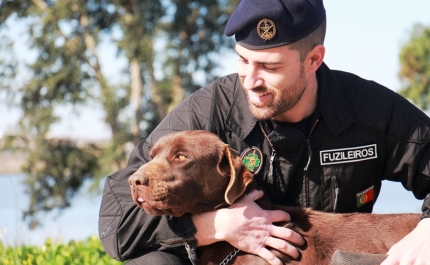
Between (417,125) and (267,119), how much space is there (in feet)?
3.09

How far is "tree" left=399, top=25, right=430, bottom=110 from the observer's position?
19.9 metres

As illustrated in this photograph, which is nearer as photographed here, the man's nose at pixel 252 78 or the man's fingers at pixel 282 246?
the man's fingers at pixel 282 246

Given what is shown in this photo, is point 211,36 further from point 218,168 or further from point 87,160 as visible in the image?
point 218,168

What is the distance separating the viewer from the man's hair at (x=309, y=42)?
4043 millimetres

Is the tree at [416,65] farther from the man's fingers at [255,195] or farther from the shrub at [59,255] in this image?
the man's fingers at [255,195]

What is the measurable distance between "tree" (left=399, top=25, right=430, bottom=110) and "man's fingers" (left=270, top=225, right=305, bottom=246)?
54.5ft

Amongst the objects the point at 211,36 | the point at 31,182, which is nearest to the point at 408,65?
the point at 211,36

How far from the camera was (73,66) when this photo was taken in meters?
21.8

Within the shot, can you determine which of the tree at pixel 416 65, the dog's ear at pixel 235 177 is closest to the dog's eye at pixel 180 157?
the dog's ear at pixel 235 177

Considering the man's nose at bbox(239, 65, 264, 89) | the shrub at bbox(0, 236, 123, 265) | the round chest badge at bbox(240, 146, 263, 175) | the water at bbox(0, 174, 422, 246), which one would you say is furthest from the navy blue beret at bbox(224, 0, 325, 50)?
the water at bbox(0, 174, 422, 246)

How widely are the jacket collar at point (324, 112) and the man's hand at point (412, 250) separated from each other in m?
0.80

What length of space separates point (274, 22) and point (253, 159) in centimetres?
83

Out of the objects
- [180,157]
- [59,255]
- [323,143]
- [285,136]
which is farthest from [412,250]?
[59,255]

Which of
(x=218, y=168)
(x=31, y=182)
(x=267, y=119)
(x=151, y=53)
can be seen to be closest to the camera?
(x=218, y=168)
